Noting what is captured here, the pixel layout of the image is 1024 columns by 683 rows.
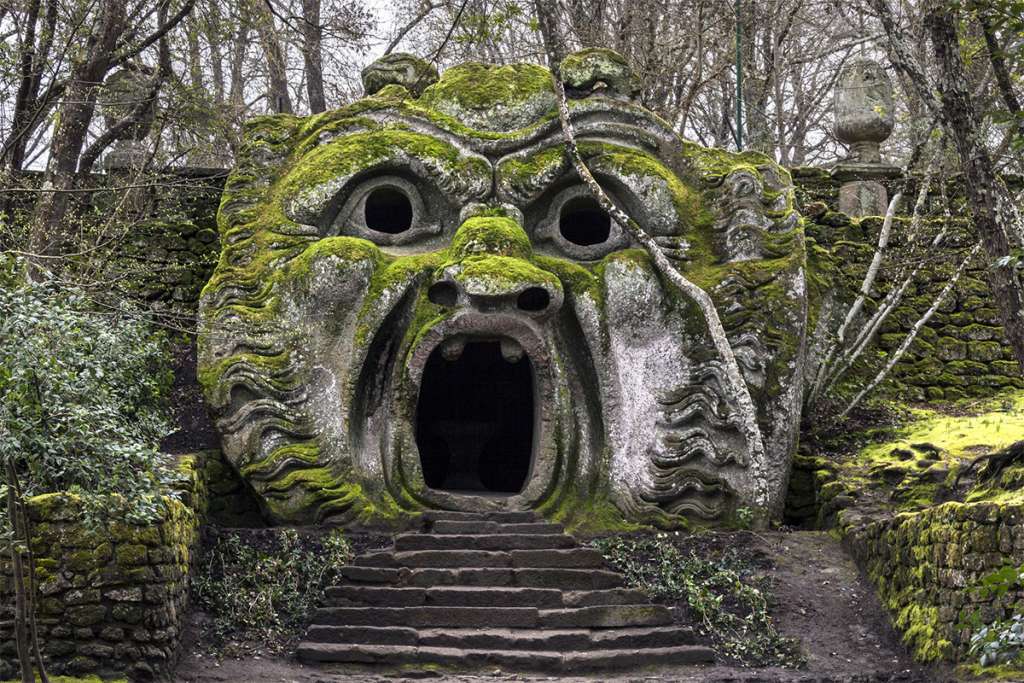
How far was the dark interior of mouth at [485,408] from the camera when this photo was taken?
12.6 metres

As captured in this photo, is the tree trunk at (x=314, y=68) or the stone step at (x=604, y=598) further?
the tree trunk at (x=314, y=68)

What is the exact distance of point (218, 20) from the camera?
1405 centimetres

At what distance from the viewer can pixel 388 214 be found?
39.5ft

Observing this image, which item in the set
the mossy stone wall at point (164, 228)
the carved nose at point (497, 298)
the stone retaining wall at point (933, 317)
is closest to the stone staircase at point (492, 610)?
the carved nose at point (497, 298)

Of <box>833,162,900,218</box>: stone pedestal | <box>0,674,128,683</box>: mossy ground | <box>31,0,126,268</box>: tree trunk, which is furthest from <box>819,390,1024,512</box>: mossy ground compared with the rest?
<box>31,0,126,268</box>: tree trunk

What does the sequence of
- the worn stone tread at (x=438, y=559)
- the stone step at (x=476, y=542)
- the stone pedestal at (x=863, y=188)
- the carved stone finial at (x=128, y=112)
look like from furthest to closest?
the stone pedestal at (x=863, y=188), the carved stone finial at (x=128, y=112), the stone step at (x=476, y=542), the worn stone tread at (x=438, y=559)

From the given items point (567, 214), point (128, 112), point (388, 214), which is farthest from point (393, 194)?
point (128, 112)

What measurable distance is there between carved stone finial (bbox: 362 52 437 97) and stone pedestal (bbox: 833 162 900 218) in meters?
4.79

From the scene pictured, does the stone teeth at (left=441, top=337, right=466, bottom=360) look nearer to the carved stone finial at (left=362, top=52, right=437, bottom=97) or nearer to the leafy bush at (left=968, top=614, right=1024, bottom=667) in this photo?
the carved stone finial at (left=362, top=52, right=437, bottom=97)

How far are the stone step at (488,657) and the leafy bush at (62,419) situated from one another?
147 cm

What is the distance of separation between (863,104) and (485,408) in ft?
16.4

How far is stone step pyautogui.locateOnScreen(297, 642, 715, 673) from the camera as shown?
8.65m

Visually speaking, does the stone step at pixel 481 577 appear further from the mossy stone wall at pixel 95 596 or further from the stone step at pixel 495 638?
the mossy stone wall at pixel 95 596

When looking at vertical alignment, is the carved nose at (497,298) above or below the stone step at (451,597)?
above
